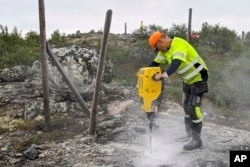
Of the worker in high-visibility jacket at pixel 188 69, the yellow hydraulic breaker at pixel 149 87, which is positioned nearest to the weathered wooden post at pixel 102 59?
the worker in high-visibility jacket at pixel 188 69

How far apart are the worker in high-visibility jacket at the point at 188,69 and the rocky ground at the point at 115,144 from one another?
391 mm

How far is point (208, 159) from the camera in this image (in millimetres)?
5074

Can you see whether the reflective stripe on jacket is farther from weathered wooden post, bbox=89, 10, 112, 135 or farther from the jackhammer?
weathered wooden post, bbox=89, 10, 112, 135

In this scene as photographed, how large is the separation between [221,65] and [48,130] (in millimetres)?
7137

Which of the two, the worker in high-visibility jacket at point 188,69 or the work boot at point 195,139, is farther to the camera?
the work boot at point 195,139

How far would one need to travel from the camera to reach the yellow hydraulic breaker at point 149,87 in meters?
4.94

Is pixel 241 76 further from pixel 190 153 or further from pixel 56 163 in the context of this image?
pixel 56 163

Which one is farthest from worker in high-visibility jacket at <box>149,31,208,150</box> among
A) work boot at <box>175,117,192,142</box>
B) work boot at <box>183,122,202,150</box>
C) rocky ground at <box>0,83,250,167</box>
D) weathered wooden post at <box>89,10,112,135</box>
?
weathered wooden post at <box>89,10,112,135</box>

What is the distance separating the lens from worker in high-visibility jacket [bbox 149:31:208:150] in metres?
4.86

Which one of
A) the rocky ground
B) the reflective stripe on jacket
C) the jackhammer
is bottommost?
the rocky ground

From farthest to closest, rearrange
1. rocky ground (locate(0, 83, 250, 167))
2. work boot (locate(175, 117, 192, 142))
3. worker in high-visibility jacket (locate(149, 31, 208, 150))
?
work boot (locate(175, 117, 192, 142))
rocky ground (locate(0, 83, 250, 167))
worker in high-visibility jacket (locate(149, 31, 208, 150))

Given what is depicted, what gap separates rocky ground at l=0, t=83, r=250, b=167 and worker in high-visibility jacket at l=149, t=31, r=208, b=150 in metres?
0.39

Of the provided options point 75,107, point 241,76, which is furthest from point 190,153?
point 241,76

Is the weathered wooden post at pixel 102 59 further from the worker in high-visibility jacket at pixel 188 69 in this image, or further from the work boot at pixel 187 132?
the work boot at pixel 187 132
